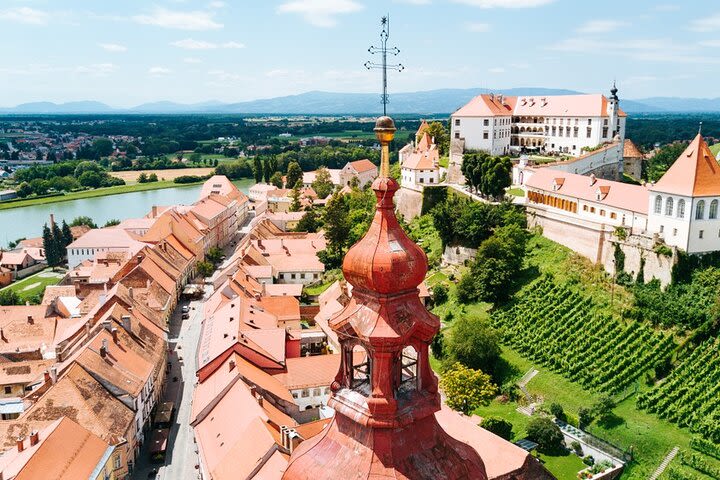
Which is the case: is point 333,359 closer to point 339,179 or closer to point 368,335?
point 368,335

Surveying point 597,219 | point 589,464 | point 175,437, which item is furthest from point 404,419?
point 597,219

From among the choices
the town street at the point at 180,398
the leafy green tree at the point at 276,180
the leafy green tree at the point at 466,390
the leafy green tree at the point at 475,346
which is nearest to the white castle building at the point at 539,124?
the leafy green tree at the point at 475,346

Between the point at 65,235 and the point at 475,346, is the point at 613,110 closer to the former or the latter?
the point at 475,346

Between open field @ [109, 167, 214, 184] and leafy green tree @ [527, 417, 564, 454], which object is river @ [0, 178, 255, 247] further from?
leafy green tree @ [527, 417, 564, 454]

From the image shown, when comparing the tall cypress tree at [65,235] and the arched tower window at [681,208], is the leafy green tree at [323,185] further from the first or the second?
the arched tower window at [681,208]

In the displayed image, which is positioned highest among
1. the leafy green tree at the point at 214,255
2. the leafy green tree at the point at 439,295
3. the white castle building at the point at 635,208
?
the white castle building at the point at 635,208
